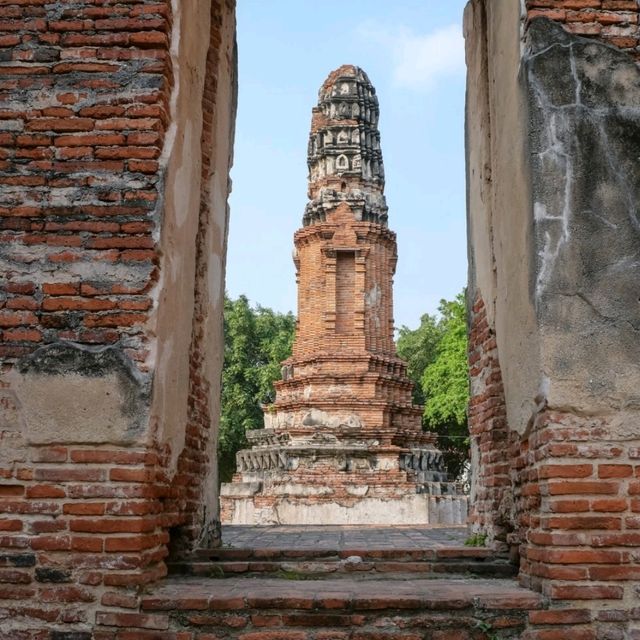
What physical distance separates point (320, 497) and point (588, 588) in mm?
10599

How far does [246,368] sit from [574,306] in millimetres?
26213

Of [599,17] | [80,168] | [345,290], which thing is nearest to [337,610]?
[80,168]

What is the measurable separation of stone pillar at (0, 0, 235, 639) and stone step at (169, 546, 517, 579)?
52cm

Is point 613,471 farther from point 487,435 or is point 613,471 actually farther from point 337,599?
point 487,435

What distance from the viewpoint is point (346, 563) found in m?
4.93

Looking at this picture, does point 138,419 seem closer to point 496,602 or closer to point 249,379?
point 496,602

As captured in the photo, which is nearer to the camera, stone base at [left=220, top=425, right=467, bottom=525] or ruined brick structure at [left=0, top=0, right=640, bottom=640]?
ruined brick structure at [left=0, top=0, right=640, bottom=640]

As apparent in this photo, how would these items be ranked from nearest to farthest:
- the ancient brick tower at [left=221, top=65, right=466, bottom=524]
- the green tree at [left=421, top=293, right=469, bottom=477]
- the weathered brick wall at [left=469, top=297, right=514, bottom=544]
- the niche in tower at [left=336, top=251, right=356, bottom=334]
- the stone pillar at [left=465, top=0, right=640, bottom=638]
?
1. the stone pillar at [left=465, top=0, right=640, bottom=638]
2. the weathered brick wall at [left=469, top=297, right=514, bottom=544]
3. the ancient brick tower at [left=221, top=65, right=466, bottom=524]
4. the niche in tower at [left=336, top=251, right=356, bottom=334]
5. the green tree at [left=421, top=293, right=469, bottom=477]

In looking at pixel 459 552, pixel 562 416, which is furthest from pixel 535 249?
pixel 459 552

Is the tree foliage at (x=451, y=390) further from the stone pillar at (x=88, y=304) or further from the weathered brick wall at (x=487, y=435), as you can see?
the stone pillar at (x=88, y=304)

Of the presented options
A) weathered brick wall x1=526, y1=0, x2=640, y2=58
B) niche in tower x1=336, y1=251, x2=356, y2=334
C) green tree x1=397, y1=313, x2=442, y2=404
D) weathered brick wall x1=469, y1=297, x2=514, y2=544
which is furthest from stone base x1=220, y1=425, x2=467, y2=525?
green tree x1=397, y1=313, x2=442, y2=404

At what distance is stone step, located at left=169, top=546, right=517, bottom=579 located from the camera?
16.1 ft

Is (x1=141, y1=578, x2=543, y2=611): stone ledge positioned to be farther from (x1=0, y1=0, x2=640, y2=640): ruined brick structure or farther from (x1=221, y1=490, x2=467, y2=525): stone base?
(x1=221, y1=490, x2=467, y2=525): stone base

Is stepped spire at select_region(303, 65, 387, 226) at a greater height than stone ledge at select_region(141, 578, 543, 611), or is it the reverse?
stepped spire at select_region(303, 65, 387, 226)
